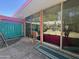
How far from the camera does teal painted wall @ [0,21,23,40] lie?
31.4ft

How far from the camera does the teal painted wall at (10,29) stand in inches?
377

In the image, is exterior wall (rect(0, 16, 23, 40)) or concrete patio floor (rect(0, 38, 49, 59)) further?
exterior wall (rect(0, 16, 23, 40))

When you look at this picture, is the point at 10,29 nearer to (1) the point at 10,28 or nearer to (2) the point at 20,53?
(1) the point at 10,28

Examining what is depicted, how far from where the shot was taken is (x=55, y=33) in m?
6.24

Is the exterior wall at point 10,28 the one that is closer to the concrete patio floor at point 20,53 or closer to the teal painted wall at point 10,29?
the teal painted wall at point 10,29

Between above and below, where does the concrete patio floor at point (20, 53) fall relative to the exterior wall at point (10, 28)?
below

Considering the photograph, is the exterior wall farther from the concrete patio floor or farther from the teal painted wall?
the concrete patio floor

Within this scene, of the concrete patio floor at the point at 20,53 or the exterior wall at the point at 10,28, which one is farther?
the exterior wall at the point at 10,28

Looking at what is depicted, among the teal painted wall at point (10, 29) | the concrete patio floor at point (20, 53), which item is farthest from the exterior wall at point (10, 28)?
the concrete patio floor at point (20, 53)

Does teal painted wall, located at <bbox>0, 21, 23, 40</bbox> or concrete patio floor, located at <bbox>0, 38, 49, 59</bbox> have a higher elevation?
teal painted wall, located at <bbox>0, 21, 23, 40</bbox>

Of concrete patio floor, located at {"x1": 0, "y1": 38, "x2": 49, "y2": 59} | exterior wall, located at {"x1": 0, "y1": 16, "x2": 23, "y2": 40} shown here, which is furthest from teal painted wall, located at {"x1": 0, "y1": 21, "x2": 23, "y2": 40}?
concrete patio floor, located at {"x1": 0, "y1": 38, "x2": 49, "y2": 59}

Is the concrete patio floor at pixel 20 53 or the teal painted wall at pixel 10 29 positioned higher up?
the teal painted wall at pixel 10 29

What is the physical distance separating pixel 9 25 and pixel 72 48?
7.25 metres

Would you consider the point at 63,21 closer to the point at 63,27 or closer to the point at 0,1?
the point at 63,27
